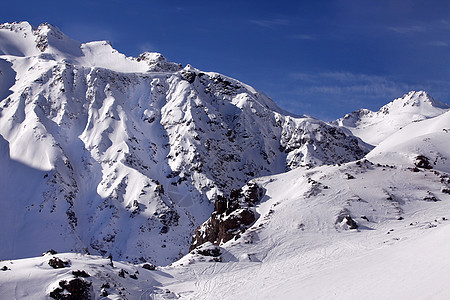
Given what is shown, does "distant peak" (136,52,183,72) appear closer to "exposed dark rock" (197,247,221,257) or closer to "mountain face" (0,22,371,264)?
"mountain face" (0,22,371,264)

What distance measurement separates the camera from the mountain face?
91375 millimetres

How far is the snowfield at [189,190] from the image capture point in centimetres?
3275

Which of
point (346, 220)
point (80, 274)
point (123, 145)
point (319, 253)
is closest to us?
point (80, 274)

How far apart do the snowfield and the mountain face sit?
1.42ft

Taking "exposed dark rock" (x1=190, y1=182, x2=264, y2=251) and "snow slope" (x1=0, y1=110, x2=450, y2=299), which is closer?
"snow slope" (x1=0, y1=110, x2=450, y2=299)

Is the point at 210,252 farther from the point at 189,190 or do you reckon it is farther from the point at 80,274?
the point at 189,190

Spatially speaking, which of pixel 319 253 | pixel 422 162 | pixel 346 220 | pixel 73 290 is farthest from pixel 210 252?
pixel 422 162

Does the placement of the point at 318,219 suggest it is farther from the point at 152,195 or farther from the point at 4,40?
the point at 4,40

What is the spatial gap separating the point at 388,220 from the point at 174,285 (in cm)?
2642

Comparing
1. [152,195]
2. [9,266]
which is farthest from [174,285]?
[152,195]

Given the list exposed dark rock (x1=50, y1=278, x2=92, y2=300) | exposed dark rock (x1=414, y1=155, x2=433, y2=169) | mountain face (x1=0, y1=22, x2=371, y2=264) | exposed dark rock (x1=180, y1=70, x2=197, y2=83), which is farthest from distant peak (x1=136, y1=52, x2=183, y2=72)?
exposed dark rock (x1=50, y1=278, x2=92, y2=300)

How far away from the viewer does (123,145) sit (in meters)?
113

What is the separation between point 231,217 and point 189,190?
5412 cm

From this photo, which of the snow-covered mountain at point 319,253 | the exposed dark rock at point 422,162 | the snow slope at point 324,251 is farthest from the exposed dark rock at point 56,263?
the exposed dark rock at point 422,162
